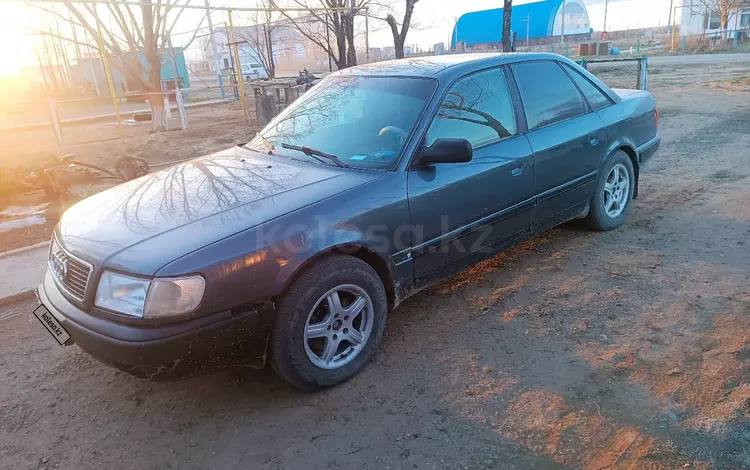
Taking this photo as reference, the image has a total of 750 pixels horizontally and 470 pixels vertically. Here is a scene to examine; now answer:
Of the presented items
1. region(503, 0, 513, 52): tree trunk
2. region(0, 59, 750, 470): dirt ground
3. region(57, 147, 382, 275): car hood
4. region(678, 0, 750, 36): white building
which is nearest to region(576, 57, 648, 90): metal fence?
region(503, 0, 513, 52): tree trunk

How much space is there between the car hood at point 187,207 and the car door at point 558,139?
1545mm

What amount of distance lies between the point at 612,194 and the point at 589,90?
0.99 m

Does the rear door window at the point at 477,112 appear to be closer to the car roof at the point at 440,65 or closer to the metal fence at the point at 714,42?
the car roof at the point at 440,65

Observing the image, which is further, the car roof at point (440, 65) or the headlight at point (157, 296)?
the car roof at point (440, 65)

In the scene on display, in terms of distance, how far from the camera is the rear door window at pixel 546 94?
4.03 metres

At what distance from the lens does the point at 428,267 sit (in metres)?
3.38

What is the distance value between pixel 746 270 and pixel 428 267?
2.47m

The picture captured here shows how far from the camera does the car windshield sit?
11.0ft

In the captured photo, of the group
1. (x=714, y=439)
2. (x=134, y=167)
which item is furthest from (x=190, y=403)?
(x=134, y=167)

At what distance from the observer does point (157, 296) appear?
2.38 m

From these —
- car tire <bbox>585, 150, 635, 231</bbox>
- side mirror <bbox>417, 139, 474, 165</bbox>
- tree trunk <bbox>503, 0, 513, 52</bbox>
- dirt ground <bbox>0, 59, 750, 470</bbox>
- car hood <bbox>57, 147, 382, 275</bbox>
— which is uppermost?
tree trunk <bbox>503, 0, 513, 52</bbox>

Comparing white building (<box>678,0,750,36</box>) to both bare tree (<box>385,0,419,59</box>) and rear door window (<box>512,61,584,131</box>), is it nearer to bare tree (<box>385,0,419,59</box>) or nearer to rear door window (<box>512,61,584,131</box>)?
bare tree (<box>385,0,419,59</box>)

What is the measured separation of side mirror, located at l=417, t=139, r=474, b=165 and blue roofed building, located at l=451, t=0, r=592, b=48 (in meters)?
41.9

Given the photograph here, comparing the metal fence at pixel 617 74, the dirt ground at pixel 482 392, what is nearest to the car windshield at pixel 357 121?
the dirt ground at pixel 482 392
